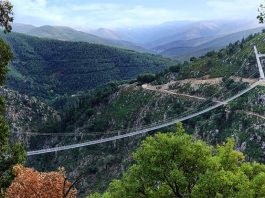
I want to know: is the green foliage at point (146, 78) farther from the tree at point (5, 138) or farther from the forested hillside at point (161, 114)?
the tree at point (5, 138)

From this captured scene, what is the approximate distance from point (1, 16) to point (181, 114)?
93946mm

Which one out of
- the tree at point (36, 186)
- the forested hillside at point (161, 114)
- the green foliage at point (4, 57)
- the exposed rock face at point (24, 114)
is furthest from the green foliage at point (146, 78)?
the tree at point (36, 186)

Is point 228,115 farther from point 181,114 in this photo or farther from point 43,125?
point 43,125

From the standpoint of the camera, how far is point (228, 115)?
92812 mm

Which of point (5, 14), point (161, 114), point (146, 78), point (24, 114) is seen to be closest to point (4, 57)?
point (5, 14)

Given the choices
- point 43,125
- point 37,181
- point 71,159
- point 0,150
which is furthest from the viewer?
point 43,125

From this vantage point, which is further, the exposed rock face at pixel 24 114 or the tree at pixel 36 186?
the exposed rock face at pixel 24 114

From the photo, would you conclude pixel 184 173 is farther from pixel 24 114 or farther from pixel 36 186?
pixel 24 114

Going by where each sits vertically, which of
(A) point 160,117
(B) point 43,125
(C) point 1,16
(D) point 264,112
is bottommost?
(B) point 43,125

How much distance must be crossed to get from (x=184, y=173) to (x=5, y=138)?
8914mm

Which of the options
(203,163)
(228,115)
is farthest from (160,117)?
(203,163)

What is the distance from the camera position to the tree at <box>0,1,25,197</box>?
58.1ft

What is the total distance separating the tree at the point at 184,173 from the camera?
21.0 metres

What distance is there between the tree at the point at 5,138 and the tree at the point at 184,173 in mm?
5500
